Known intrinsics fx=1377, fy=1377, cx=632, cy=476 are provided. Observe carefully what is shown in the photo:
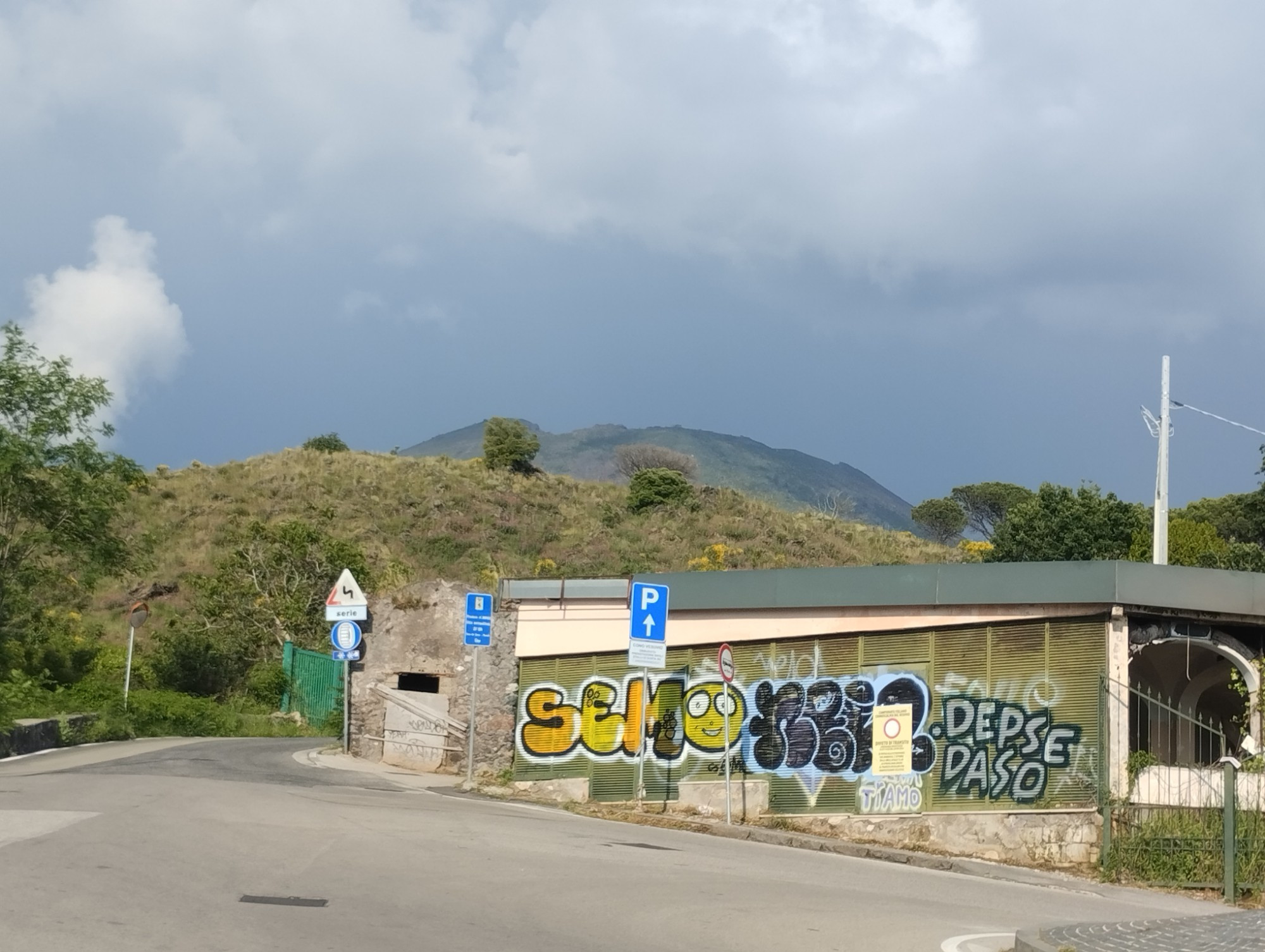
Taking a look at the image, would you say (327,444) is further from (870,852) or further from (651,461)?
(870,852)

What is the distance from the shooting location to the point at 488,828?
1628 centimetres

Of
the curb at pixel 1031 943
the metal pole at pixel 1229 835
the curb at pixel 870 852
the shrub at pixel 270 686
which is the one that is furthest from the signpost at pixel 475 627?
the shrub at pixel 270 686

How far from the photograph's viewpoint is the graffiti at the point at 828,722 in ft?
63.4

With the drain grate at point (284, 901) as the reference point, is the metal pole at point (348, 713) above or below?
above

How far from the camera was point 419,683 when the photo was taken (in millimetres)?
27500

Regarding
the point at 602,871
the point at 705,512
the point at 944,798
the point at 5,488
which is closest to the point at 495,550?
the point at 705,512

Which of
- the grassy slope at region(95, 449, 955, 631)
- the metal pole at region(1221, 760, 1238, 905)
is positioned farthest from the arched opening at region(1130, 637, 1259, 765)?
the grassy slope at region(95, 449, 955, 631)

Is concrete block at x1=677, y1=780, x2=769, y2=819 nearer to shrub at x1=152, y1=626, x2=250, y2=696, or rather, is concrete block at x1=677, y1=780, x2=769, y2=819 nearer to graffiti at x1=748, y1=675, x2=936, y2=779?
graffiti at x1=748, y1=675, x2=936, y2=779

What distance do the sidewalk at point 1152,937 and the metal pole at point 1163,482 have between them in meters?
11.2

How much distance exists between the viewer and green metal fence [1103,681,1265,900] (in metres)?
15.9

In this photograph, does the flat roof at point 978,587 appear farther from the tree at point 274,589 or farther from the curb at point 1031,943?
the tree at point 274,589

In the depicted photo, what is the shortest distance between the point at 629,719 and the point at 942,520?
3178 inches

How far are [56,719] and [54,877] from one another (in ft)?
64.0

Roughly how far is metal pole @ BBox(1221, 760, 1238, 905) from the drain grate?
34.5 ft
